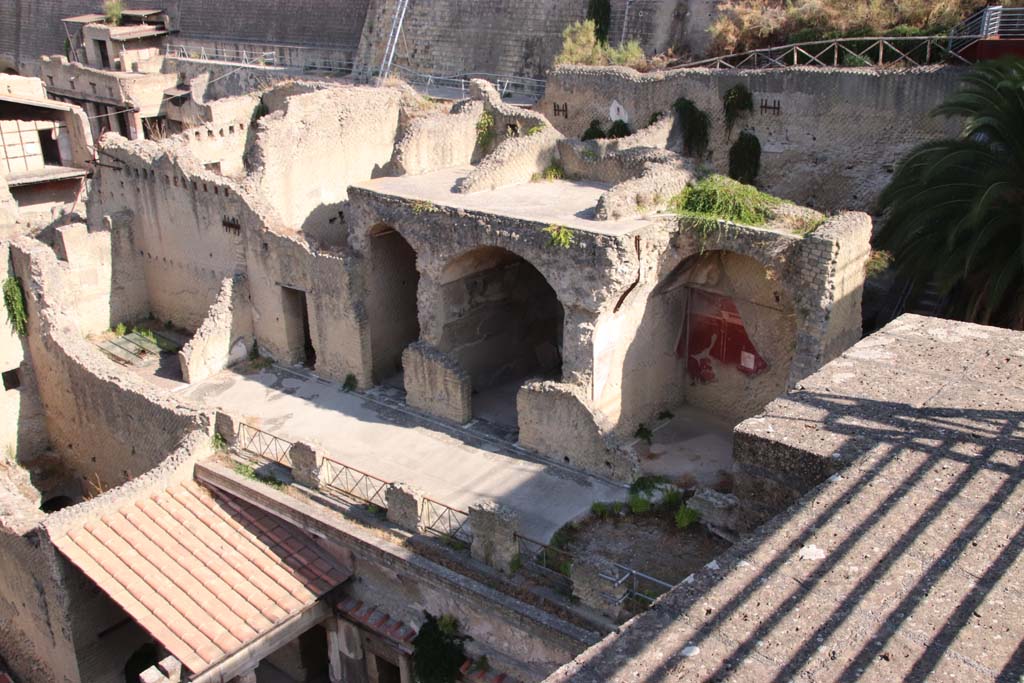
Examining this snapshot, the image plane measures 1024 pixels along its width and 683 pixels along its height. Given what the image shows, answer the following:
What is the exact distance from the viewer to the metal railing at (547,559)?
11.0 metres

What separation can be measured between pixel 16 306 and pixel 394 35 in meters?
20.2

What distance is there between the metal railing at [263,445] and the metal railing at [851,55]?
1302 centimetres

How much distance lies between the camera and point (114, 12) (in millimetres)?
43312

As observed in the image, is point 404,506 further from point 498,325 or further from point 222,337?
point 222,337

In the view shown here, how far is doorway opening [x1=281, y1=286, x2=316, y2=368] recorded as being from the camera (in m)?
17.8

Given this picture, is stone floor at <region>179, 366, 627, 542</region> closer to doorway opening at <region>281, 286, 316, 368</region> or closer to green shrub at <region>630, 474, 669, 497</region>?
green shrub at <region>630, 474, 669, 497</region>

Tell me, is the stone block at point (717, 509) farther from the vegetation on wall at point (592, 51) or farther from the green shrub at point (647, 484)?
the vegetation on wall at point (592, 51)

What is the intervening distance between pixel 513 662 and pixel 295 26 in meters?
34.0

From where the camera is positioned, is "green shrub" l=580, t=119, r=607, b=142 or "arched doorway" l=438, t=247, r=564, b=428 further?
"green shrub" l=580, t=119, r=607, b=142

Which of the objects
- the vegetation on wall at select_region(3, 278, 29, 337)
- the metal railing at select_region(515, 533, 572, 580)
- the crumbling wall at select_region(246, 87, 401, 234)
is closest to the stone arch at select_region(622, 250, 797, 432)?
the metal railing at select_region(515, 533, 572, 580)

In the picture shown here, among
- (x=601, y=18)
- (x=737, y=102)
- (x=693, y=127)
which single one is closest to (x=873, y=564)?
(x=737, y=102)

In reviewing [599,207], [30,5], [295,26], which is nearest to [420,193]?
[599,207]

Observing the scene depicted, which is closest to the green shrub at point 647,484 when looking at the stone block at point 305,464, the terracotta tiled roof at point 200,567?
the terracotta tiled roof at point 200,567

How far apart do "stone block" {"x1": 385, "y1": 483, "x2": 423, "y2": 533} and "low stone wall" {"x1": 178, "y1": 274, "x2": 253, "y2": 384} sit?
6.81 m
